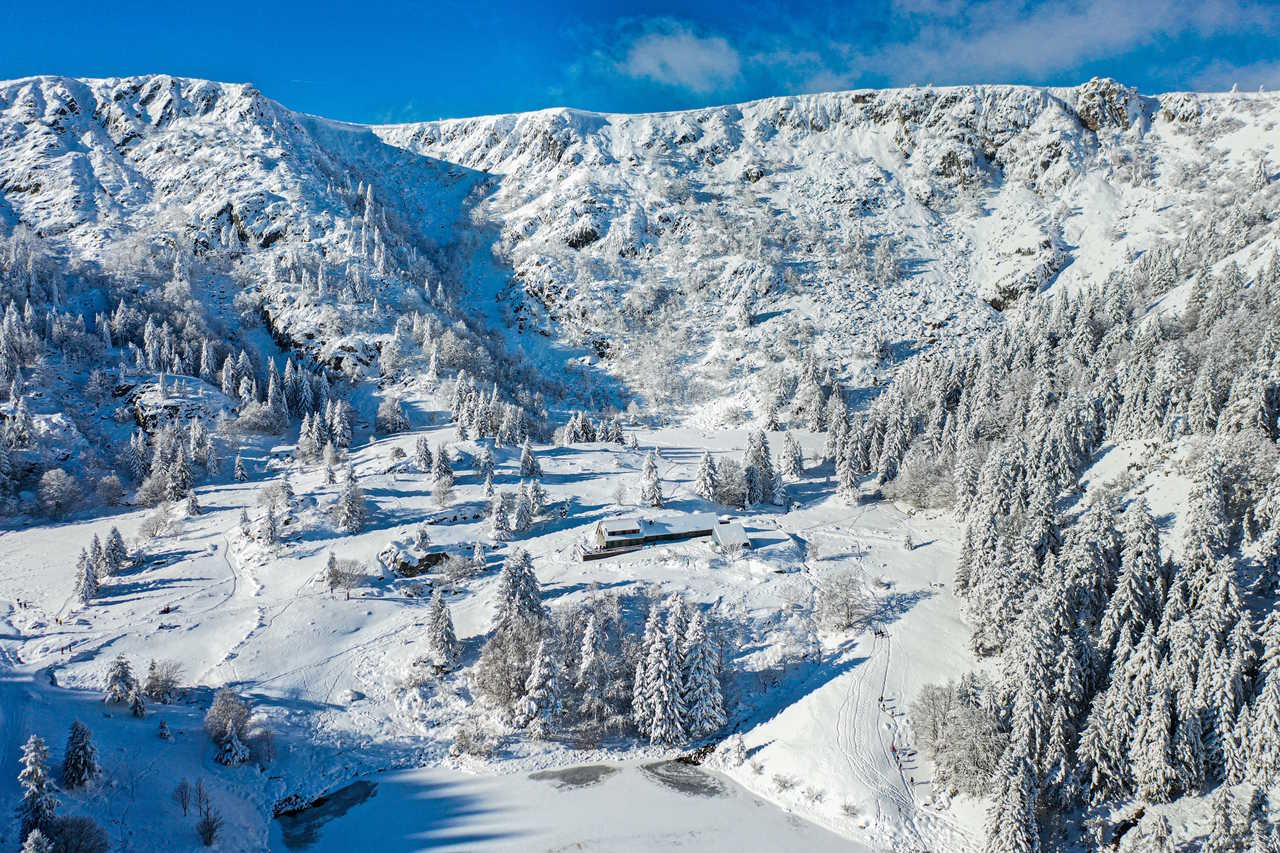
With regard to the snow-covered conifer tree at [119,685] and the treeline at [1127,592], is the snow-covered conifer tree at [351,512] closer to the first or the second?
the snow-covered conifer tree at [119,685]

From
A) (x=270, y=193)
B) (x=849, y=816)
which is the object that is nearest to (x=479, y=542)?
(x=849, y=816)

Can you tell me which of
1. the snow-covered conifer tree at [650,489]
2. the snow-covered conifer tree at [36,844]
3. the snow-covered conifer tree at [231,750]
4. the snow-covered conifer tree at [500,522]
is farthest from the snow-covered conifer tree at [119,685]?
the snow-covered conifer tree at [650,489]

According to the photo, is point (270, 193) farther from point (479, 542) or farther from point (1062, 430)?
point (1062, 430)

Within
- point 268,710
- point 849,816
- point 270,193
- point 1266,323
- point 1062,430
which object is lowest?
point 849,816

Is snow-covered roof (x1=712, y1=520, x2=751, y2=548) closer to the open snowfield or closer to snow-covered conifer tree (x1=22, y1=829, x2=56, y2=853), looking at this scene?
the open snowfield

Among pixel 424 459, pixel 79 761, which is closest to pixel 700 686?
pixel 79 761

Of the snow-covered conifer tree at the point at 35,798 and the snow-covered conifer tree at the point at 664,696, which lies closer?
the snow-covered conifer tree at the point at 35,798
